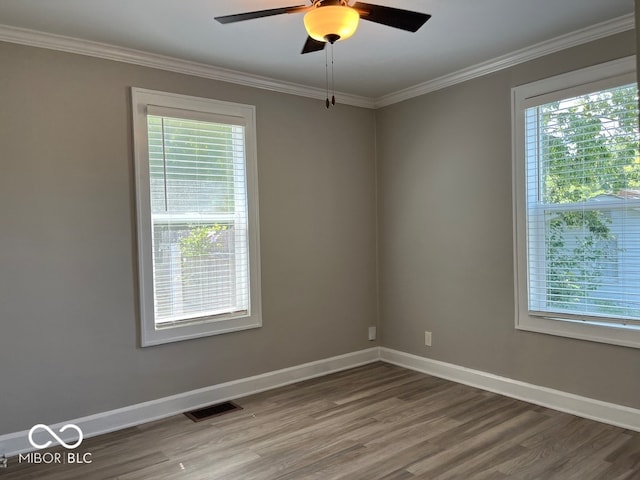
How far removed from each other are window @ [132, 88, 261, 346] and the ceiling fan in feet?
4.57

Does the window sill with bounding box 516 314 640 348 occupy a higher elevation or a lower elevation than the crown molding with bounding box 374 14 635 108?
lower

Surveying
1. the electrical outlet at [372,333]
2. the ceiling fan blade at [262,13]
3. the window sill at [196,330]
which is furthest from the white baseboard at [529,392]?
the ceiling fan blade at [262,13]

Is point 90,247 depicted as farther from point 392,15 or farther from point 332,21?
point 392,15

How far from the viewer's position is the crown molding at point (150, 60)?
9.24 ft

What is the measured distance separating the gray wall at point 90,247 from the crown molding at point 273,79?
0.06 meters

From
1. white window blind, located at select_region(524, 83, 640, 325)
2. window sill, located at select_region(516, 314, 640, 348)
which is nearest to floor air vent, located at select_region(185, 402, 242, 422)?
window sill, located at select_region(516, 314, 640, 348)

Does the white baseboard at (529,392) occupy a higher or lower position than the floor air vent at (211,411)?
higher

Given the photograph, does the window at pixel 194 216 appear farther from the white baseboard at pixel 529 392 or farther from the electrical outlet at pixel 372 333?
the white baseboard at pixel 529 392

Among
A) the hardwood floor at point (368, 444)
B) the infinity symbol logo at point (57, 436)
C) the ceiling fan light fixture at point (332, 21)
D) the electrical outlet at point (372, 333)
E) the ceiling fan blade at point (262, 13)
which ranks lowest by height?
the hardwood floor at point (368, 444)

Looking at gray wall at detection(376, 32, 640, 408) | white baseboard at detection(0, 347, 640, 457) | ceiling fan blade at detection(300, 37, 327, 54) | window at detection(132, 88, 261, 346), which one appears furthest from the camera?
window at detection(132, 88, 261, 346)

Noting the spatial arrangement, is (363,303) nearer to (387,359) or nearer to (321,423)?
(387,359)

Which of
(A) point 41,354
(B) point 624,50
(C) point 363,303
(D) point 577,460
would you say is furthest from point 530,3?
(A) point 41,354

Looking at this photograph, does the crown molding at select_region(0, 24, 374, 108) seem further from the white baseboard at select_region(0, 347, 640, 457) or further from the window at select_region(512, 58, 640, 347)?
the white baseboard at select_region(0, 347, 640, 457)

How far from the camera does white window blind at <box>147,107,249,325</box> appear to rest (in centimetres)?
333
